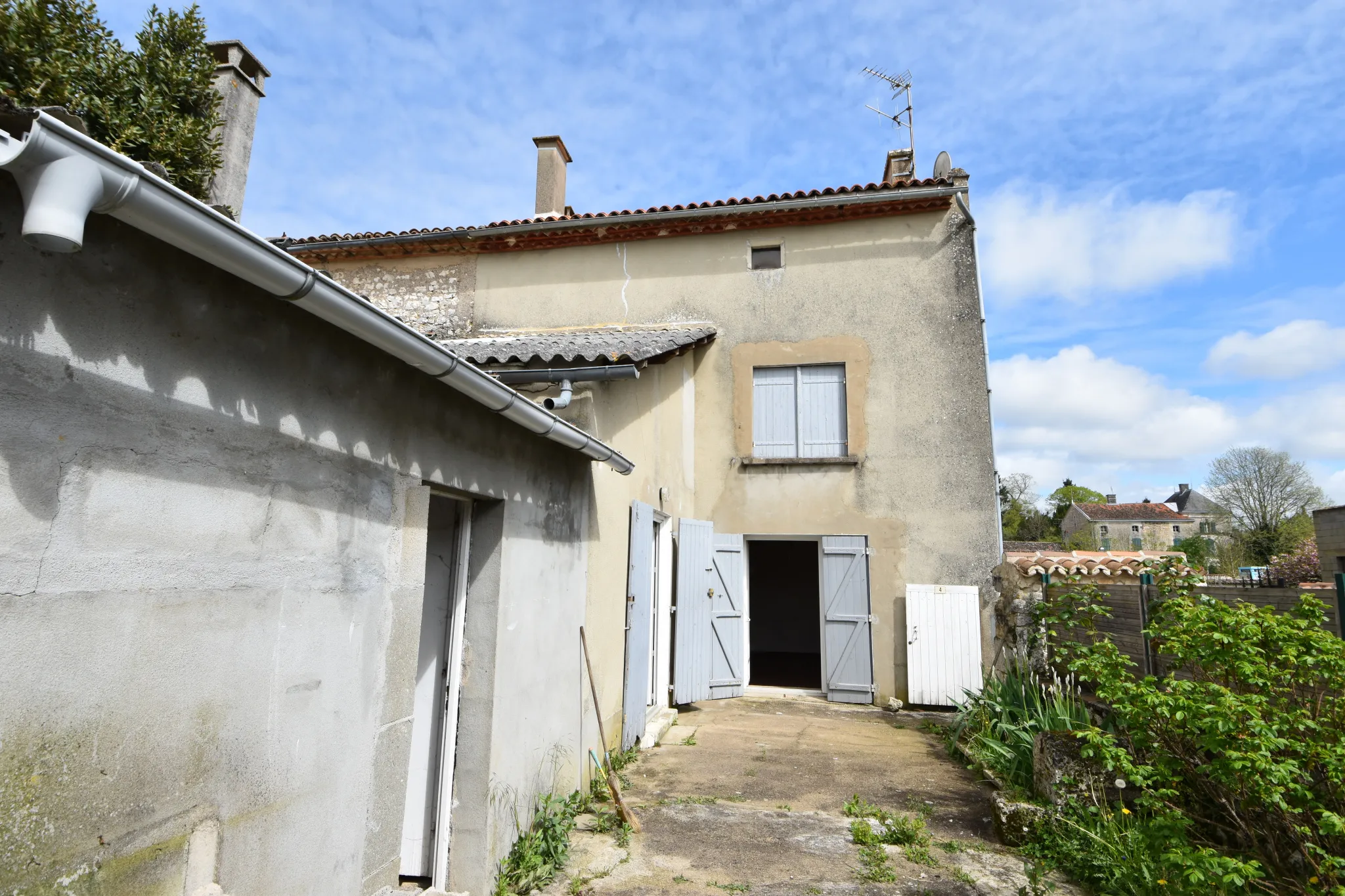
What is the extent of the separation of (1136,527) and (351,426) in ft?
193

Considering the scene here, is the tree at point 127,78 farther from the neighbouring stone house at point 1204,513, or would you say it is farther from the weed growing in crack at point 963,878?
the neighbouring stone house at point 1204,513

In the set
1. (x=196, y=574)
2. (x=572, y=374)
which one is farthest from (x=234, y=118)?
(x=196, y=574)

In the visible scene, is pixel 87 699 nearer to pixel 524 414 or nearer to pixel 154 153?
pixel 524 414

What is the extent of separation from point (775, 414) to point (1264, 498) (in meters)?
33.3

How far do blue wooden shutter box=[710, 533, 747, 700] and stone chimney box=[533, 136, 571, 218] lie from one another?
5557 mm

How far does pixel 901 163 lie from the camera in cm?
1037

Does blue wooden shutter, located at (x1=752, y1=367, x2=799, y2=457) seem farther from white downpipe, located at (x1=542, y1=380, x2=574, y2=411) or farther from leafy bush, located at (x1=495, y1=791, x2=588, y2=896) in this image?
leafy bush, located at (x1=495, y1=791, x2=588, y2=896)

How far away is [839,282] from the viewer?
30.7ft

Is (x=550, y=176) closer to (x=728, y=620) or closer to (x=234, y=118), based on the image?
(x=234, y=118)

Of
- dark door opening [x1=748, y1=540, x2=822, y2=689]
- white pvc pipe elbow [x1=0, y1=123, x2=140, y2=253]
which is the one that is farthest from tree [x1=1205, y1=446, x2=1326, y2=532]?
white pvc pipe elbow [x1=0, y1=123, x2=140, y2=253]

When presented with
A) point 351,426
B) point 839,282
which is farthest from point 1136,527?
point 351,426

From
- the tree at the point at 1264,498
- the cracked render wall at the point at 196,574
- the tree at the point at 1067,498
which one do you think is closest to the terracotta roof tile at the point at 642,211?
the cracked render wall at the point at 196,574

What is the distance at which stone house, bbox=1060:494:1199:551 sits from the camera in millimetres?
49781

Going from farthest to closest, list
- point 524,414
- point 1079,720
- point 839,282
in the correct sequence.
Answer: point 839,282 → point 1079,720 → point 524,414
